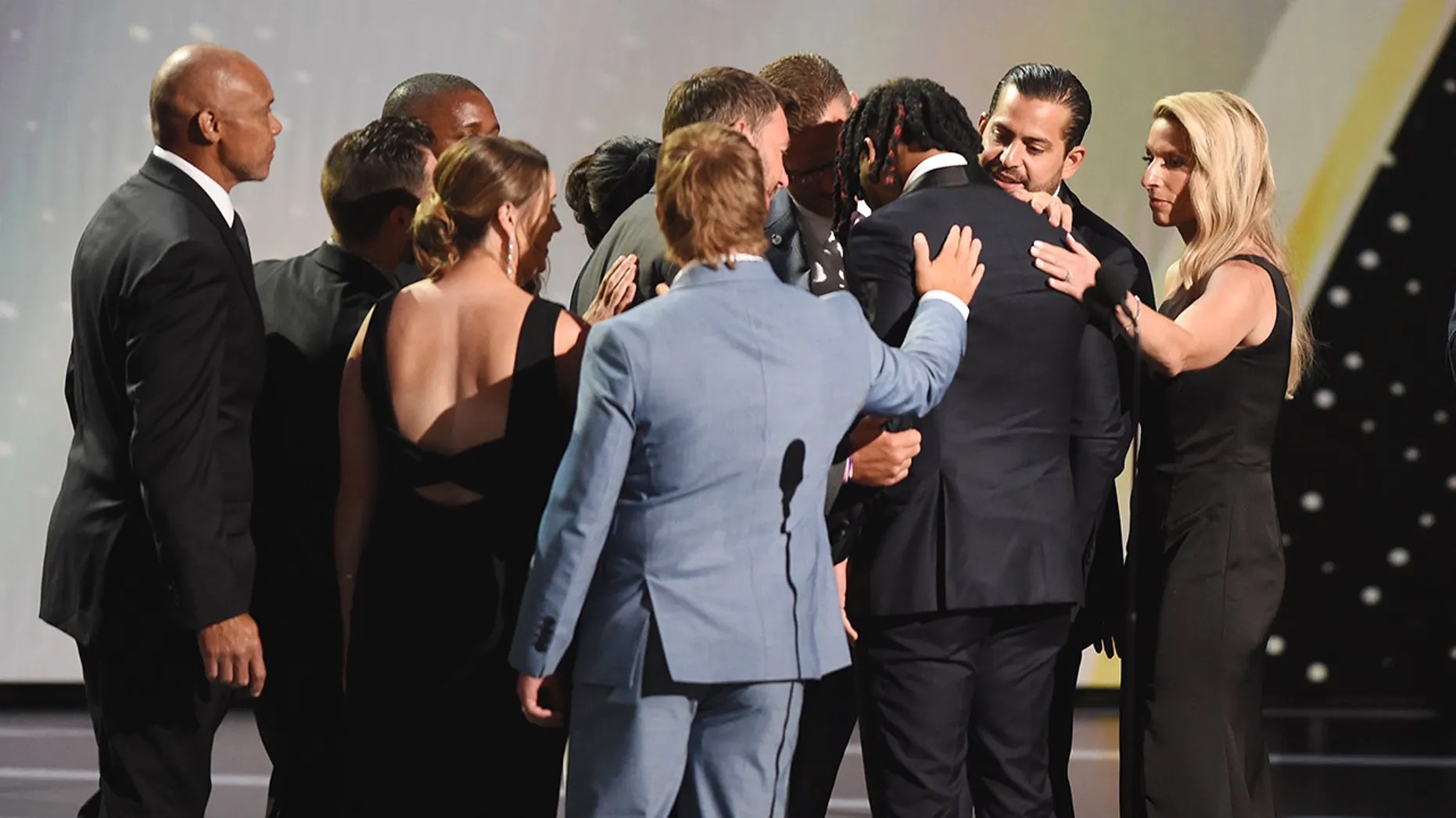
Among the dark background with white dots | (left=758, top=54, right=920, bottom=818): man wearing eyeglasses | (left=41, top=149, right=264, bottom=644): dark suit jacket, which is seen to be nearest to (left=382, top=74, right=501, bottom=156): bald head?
(left=758, top=54, right=920, bottom=818): man wearing eyeglasses

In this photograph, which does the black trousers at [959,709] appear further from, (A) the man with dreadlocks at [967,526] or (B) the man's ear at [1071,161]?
(B) the man's ear at [1071,161]

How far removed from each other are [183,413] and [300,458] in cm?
39

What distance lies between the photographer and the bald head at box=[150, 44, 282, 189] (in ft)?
8.81

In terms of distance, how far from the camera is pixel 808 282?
3.17 metres

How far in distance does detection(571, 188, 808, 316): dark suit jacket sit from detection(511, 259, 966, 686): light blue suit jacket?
0.67 meters

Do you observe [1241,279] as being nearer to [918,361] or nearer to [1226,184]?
[1226,184]

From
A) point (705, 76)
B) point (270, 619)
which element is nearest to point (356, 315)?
point (270, 619)

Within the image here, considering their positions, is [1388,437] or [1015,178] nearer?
[1015,178]

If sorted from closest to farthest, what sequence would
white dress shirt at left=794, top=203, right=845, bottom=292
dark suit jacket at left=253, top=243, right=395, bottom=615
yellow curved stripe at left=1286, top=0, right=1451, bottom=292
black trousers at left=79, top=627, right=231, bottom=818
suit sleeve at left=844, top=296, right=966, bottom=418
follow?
suit sleeve at left=844, top=296, right=966, bottom=418 → black trousers at left=79, top=627, right=231, bottom=818 → dark suit jacket at left=253, top=243, right=395, bottom=615 → white dress shirt at left=794, top=203, right=845, bottom=292 → yellow curved stripe at left=1286, top=0, right=1451, bottom=292

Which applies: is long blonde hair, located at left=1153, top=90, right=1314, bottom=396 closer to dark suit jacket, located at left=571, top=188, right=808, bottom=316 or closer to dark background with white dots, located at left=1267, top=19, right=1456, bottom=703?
dark suit jacket, located at left=571, top=188, right=808, bottom=316

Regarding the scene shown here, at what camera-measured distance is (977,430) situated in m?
2.65

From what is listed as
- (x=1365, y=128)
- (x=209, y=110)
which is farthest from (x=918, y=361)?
(x=1365, y=128)

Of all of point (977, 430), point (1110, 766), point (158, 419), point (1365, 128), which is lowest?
point (1110, 766)

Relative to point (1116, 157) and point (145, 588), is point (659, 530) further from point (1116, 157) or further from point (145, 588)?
point (1116, 157)
